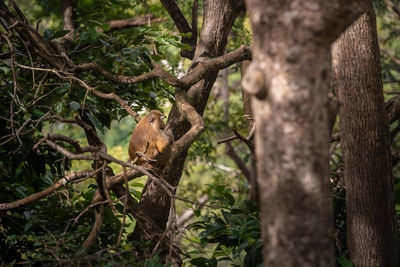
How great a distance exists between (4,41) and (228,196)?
2.01m

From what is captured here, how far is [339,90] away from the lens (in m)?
3.51

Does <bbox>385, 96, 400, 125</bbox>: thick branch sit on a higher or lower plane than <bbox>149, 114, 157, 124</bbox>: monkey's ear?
higher

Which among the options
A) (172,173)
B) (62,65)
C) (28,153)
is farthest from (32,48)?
(172,173)

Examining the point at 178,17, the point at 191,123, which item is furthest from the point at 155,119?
the point at 178,17

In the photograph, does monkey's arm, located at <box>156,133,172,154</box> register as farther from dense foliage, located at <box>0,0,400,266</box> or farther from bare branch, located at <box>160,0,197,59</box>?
bare branch, located at <box>160,0,197,59</box>

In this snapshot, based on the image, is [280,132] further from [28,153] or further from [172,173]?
[172,173]

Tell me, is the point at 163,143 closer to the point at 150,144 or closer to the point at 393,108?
the point at 150,144

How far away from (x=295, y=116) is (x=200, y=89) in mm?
2536

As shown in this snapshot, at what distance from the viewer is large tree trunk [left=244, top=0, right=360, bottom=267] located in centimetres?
171

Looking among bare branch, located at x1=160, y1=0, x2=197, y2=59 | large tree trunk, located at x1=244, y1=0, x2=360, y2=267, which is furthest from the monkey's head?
large tree trunk, located at x1=244, y1=0, x2=360, y2=267

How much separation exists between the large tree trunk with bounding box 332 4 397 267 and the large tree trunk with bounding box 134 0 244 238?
125 centimetres

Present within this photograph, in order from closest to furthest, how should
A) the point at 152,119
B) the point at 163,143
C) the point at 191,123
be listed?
1. the point at 191,123
2. the point at 163,143
3. the point at 152,119

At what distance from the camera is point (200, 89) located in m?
4.21

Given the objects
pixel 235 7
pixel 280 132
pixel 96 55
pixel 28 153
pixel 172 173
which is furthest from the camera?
pixel 235 7
